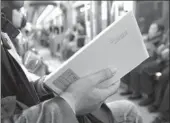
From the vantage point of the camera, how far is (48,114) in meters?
0.74

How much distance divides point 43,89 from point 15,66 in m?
0.16

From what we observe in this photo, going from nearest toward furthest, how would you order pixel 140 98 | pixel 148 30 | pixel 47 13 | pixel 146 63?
1. pixel 47 13
2. pixel 146 63
3. pixel 140 98
4. pixel 148 30

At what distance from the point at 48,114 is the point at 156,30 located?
282 centimetres

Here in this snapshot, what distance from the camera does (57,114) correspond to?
2.46 ft

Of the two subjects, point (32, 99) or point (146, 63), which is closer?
point (32, 99)

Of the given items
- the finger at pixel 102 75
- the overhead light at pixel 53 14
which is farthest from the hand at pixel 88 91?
the overhead light at pixel 53 14

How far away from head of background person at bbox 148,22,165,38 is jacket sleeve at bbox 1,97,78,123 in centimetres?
264

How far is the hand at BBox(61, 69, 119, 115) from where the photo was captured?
0.78 meters

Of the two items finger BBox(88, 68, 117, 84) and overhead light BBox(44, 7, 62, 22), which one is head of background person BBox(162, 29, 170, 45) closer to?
overhead light BBox(44, 7, 62, 22)

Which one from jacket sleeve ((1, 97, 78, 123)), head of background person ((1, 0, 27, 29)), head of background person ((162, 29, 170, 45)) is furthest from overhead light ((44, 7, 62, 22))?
jacket sleeve ((1, 97, 78, 123))

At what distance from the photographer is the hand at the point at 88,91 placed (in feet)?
2.57

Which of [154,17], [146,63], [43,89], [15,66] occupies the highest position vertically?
[15,66]

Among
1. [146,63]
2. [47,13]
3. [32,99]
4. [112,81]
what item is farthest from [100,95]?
[146,63]

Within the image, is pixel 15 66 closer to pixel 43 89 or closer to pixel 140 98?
pixel 43 89
